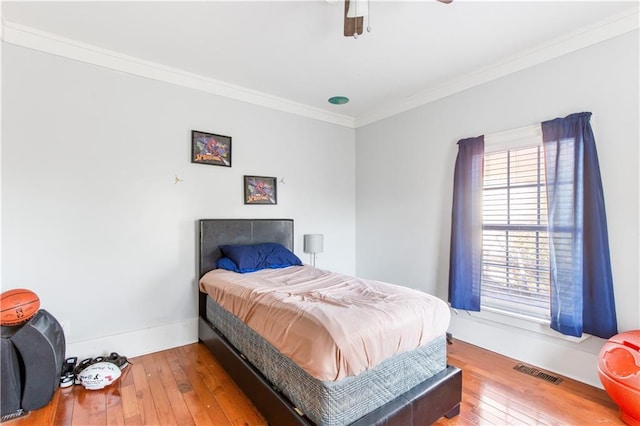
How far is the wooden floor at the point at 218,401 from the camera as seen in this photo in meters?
1.95

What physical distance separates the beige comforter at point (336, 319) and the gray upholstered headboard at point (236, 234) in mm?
735

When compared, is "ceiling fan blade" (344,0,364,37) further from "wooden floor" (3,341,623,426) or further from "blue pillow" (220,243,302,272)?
"wooden floor" (3,341,623,426)

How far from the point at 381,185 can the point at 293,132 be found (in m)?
1.38

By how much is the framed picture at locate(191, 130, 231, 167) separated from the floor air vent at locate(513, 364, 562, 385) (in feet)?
11.3

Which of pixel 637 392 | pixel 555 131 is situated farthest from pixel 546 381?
pixel 555 131

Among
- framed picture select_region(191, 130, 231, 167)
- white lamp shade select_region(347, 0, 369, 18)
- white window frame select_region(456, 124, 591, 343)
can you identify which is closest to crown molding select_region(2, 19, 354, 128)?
framed picture select_region(191, 130, 231, 167)

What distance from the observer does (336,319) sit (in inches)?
64.2

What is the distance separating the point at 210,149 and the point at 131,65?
1.02 m

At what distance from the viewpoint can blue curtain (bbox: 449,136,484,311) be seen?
3051 mm

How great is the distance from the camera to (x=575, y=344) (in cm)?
247

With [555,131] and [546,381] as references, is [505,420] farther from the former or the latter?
[555,131]

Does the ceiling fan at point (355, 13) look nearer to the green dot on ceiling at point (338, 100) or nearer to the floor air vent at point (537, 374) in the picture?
A: the green dot on ceiling at point (338, 100)

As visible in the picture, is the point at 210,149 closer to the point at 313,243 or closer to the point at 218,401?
the point at 313,243

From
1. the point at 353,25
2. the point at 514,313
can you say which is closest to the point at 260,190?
the point at 353,25
